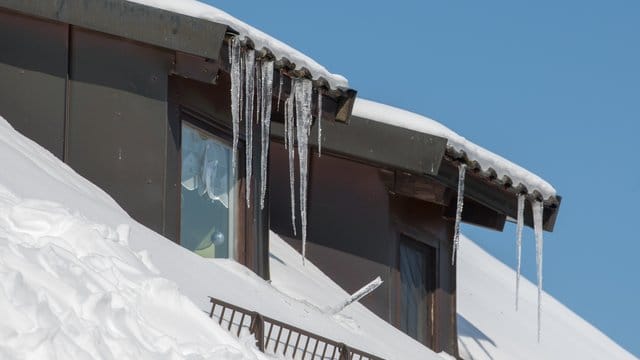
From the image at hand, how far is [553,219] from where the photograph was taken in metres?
16.5

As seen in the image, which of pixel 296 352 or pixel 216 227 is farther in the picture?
pixel 216 227

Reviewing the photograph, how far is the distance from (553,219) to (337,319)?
3692 millimetres

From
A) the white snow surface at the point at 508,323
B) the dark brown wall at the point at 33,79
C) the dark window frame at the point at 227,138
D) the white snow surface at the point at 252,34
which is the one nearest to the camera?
the dark brown wall at the point at 33,79

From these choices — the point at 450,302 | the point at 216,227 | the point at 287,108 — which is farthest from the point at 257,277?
the point at 450,302

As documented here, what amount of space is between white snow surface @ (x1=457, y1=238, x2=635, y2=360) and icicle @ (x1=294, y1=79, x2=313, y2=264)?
120 inches

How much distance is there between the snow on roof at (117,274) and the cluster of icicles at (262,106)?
79 centimetres

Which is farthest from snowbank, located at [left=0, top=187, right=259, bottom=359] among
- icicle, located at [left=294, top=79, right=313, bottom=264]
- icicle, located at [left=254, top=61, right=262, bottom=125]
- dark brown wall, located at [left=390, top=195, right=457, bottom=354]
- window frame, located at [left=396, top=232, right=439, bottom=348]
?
window frame, located at [left=396, top=232, right=439, bottom=348]

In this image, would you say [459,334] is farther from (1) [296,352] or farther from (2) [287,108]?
(1) [296,352]

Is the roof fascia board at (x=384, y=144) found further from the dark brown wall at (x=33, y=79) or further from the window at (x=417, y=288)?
→ the dark brown wall at (x=33, y=79)

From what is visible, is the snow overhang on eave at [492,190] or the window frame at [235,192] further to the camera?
the snow overhang on eave at [492,190]

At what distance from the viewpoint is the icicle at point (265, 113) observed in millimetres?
13531

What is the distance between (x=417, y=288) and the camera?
16484 mm

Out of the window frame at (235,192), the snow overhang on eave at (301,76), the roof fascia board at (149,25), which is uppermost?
the roof fascia board at (149,25)

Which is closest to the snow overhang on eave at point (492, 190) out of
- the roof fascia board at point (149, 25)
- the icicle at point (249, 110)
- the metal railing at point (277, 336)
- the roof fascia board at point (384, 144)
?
→ the roof fascia board at point (384, 144)
